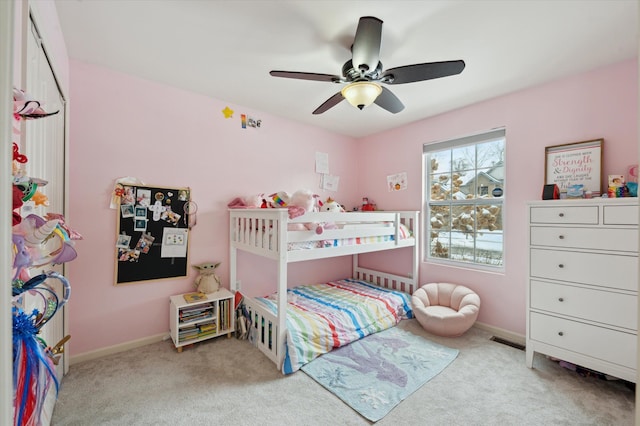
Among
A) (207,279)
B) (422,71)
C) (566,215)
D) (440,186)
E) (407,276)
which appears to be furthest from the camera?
(407,276)

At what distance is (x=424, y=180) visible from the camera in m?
3.32

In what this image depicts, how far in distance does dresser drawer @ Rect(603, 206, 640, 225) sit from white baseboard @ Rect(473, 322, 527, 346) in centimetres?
130

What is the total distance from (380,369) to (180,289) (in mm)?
1907

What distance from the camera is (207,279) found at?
8.52 ft

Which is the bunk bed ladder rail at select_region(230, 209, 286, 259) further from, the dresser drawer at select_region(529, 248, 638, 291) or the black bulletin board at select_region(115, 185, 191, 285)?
the dresser drawer at select_region(529, 248, 638, 291)

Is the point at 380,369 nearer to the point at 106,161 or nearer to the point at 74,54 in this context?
the point at 106,161

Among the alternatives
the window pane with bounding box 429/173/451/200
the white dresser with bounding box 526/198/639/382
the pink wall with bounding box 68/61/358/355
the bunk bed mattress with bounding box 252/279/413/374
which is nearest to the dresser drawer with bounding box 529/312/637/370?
the white dresser with bounding box 526/198/639/382

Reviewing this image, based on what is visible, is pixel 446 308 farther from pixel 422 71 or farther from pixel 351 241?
pixel 422 71

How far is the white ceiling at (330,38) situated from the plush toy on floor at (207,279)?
5.55 ft

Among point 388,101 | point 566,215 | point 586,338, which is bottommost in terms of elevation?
point 586,338


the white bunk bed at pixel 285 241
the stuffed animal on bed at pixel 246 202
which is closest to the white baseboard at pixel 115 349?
the white bunk bed at pixel 285 241

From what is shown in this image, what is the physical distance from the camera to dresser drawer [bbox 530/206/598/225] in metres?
1.88

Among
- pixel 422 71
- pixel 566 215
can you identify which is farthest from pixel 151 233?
pixel 566 215

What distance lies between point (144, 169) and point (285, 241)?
4.72 ft
